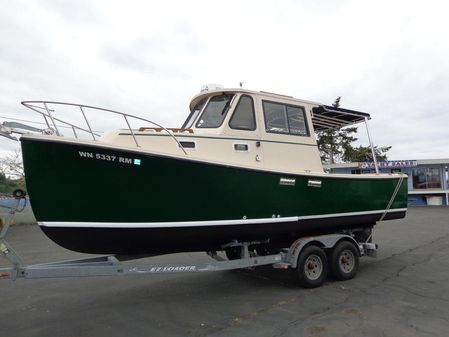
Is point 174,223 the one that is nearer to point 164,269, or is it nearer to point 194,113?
point 164,269

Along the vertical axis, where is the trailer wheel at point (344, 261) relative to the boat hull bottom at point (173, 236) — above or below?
below

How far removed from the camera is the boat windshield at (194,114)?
7.04m

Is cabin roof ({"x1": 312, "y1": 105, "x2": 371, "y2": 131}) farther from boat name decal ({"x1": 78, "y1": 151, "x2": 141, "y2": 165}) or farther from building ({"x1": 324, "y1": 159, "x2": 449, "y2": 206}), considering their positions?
building ({"x1": 324, "y1": 159, "x2": 449, "y2": 206})

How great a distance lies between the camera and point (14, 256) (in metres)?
4.63

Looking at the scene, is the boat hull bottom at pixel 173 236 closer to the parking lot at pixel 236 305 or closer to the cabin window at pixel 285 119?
the parking lot at pixel 236 305

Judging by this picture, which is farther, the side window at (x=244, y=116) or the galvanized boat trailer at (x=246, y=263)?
the side window at (x=244, y=116)

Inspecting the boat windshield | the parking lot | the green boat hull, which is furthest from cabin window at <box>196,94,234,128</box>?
the parking lot

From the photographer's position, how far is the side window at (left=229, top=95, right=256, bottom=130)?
633 cm

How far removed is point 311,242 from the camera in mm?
6883

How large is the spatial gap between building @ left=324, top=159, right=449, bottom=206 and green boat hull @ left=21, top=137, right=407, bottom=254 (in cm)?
2682

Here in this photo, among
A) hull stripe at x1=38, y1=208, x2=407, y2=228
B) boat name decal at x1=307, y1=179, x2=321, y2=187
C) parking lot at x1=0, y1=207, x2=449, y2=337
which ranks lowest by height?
parking lot at x1=0, y1=207, x2=449, y2=337

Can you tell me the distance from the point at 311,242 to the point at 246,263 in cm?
135

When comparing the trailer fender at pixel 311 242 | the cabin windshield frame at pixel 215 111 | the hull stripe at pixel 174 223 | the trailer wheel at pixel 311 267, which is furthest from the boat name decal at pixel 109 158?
the trailer wheel at pixel 311 267

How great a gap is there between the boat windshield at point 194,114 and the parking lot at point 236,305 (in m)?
2.84
